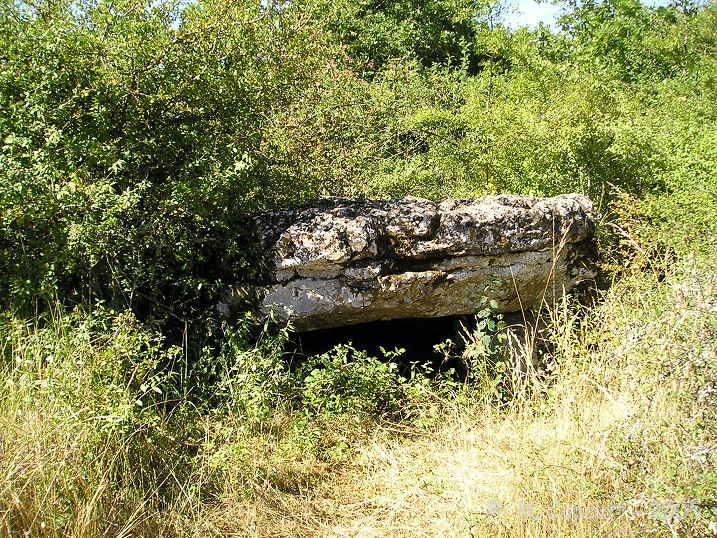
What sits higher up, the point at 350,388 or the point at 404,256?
the point at 404,256

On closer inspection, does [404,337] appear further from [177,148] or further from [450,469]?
[177,148]

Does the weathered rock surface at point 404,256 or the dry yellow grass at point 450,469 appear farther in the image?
the weathered rock surface at point 404,256

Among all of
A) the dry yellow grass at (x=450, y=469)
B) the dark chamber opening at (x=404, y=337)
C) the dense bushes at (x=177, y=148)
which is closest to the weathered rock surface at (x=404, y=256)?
the dense bushes at (x=177, y=148)

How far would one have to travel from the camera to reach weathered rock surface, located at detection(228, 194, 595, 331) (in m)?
4.22

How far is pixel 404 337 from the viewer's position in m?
5.57

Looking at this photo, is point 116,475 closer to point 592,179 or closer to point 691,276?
point 691,276

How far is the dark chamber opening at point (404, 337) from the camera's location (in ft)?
17.0

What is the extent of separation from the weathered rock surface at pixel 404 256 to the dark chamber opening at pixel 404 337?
615 millimetres

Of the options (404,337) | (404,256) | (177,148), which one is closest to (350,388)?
(404,256)

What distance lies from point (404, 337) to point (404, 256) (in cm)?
138

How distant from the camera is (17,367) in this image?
10.5 feet

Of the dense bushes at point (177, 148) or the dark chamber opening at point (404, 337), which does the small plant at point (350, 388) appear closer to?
the dark chamber opening at point (404, 337)

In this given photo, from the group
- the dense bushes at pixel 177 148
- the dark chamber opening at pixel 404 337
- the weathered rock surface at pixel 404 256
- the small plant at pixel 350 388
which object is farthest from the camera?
the dark chamber opening at pixel 404 337

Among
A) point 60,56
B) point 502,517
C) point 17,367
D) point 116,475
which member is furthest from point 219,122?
point 502,517
